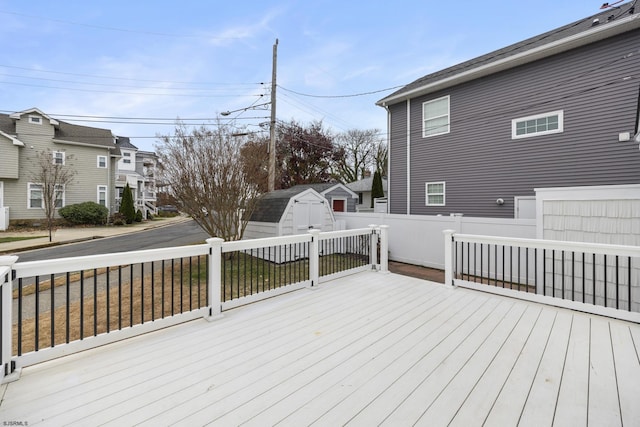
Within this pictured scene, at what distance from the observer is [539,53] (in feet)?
23.5

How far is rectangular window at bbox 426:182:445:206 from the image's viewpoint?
29.8 feet

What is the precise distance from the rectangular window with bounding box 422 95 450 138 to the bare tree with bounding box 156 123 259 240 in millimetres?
6363

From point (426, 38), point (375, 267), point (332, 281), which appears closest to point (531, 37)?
point (426, 38)

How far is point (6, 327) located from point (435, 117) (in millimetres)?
10443

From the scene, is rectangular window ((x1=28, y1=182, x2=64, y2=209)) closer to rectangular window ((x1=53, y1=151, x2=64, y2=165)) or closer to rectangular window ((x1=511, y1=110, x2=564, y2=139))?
rectangular window ((x1=53, y1=151, x2=64, y2=165))

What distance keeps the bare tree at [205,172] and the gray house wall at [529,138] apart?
611cm

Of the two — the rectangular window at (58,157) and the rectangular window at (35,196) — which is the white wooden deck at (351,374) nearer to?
the rectangular window at (35,196)

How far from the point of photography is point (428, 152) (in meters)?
9.41

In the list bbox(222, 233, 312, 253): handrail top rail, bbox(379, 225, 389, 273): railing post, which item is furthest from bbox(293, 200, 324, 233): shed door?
bbox(222, 233, 312, 253): handrail top rail

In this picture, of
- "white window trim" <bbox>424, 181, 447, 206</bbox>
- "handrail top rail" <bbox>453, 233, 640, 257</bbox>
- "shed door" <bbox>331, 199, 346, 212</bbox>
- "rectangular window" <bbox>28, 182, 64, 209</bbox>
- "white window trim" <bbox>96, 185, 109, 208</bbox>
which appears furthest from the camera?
"white window trim" <bbox>96, 185, 109, 208</bbox>

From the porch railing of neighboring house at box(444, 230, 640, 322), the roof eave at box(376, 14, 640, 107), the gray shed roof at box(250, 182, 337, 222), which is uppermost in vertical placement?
the roof eave at box(376, 14, 640, 107)

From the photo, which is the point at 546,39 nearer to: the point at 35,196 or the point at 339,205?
the point at 339,205

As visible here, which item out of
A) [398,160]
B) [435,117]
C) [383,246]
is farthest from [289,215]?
[435,117]

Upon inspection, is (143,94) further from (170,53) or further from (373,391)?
(373,391)
